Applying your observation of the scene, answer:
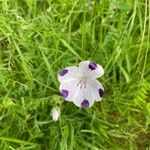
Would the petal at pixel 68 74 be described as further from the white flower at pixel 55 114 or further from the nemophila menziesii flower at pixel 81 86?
the white flower at pixel 55 114

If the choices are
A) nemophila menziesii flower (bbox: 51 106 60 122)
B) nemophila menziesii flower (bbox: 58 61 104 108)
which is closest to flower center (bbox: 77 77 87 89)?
nemophila menziesii flower (bbox: 58 61 104 108)

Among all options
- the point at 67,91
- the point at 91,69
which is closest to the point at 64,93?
the point at 67,91

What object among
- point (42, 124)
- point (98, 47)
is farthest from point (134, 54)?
point (42, 124)

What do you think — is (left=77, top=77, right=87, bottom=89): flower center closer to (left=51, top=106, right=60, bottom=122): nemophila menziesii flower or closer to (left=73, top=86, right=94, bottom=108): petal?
(left=73, top=86, right=94, bottom=108): petal

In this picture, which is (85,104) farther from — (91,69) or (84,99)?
(91,69)

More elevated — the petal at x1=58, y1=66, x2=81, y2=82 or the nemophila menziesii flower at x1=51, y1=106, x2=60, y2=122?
the petal at x1=58, y1=66, x2=81, y2=82

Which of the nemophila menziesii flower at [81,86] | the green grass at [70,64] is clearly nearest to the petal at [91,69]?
the nemophila menziesii flower at [81,86]

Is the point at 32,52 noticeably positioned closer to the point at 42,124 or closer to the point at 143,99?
the point at 42,124
